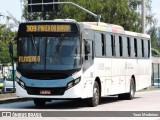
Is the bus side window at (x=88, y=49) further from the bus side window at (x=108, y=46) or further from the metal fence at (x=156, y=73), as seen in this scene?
the metal fence at (x=156, y=73)

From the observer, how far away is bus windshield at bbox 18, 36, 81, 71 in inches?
807

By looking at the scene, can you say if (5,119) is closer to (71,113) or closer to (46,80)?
(71,113)

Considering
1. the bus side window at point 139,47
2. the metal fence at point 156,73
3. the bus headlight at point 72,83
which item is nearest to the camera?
the bus headlight at point 72,83

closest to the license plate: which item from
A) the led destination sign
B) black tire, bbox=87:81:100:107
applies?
black tire, bbox=87:81:100:107

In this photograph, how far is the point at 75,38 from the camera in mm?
20797

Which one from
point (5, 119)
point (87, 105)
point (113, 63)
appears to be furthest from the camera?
point (113, 63)

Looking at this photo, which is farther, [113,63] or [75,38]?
[113,63]

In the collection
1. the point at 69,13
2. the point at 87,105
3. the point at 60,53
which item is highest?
the point at 69,13

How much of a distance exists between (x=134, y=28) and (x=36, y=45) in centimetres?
5113

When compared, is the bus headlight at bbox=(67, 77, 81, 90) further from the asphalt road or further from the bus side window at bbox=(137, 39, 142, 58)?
the bus side window at bbox=(137, 39, 142, 58)

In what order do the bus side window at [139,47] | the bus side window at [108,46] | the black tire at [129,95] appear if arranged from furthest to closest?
the bus side window at [139,47]
the black tire at [129,95]
the bus side window at [108,46]

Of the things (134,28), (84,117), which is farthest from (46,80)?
(134,28)

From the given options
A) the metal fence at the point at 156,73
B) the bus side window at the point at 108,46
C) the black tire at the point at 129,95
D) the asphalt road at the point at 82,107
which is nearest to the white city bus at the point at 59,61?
the asphalt road at the point at 82,107

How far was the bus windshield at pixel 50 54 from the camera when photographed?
2050cm
